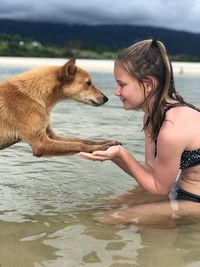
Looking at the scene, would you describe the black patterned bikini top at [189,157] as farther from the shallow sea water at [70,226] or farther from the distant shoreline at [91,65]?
the distant shoreline at [91,65]

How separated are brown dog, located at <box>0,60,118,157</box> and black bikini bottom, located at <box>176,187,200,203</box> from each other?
2.58 ft

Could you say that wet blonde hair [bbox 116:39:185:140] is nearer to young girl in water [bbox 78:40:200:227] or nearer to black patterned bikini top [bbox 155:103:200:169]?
young girl in water [bbox 78:40:200:227]

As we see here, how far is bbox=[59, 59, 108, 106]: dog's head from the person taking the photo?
199 inches

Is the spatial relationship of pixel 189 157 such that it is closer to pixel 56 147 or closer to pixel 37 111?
pixel 56 147

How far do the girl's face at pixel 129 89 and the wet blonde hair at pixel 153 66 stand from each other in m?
0.04

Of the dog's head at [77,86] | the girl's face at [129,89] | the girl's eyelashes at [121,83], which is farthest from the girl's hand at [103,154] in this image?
the dog's head at [77,86]

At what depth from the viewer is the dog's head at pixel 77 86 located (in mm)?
5055

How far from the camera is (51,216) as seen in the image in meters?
4.16

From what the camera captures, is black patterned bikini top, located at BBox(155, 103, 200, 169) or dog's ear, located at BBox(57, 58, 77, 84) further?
dog's ear, located at BBox(57, 58, 77, 84)

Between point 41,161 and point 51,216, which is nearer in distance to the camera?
point 51,216

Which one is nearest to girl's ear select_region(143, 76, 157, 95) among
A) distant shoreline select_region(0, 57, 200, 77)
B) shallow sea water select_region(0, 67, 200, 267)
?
shallow sea water select_region(0, 67, 200, 267)

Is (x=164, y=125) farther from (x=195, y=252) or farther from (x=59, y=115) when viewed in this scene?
(x=59, y=115)

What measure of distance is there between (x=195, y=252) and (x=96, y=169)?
9.59ft

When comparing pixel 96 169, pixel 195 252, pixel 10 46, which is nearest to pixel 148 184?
pixel 195 252
